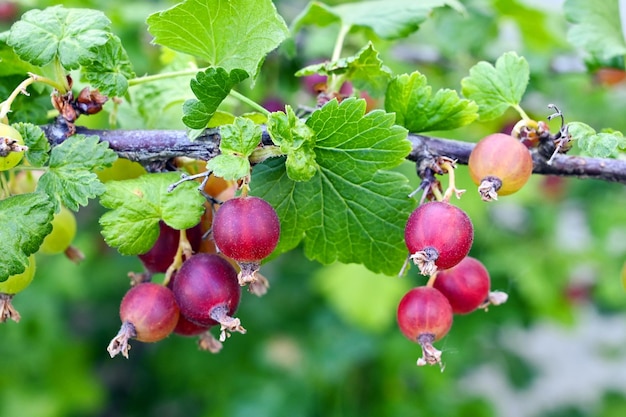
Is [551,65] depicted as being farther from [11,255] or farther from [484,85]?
[11,255]

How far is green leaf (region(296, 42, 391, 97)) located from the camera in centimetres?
85

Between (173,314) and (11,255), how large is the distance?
0.61ft

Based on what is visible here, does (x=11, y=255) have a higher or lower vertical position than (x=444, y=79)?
higher

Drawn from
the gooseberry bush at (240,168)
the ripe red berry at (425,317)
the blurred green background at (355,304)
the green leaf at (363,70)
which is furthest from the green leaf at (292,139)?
the blurred green background at (355,304)

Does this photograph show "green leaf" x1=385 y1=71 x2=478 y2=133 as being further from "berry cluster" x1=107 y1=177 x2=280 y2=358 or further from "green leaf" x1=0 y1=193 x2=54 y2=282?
"green leaf" x1=0 y1=193 x2=54 y2=282

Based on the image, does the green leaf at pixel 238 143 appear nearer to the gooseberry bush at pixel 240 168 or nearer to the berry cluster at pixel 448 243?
the gooseberry bush at pixel 240 168

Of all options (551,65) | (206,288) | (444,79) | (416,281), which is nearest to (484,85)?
(206,288)

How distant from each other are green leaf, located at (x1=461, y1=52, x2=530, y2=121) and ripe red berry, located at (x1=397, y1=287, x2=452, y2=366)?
266 mm

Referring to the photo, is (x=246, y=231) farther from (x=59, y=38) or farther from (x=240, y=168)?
(x=59, y=38)

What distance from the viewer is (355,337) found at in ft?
8.18

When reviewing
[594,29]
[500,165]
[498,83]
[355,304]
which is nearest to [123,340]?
[500,165]

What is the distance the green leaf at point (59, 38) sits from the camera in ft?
2.60

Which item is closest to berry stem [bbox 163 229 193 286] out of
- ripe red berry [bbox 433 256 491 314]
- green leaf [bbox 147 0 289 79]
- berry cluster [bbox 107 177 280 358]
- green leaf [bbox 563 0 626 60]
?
berry cluster [bbox 107 177 280 358]

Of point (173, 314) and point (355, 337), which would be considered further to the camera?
point (355, 337)
